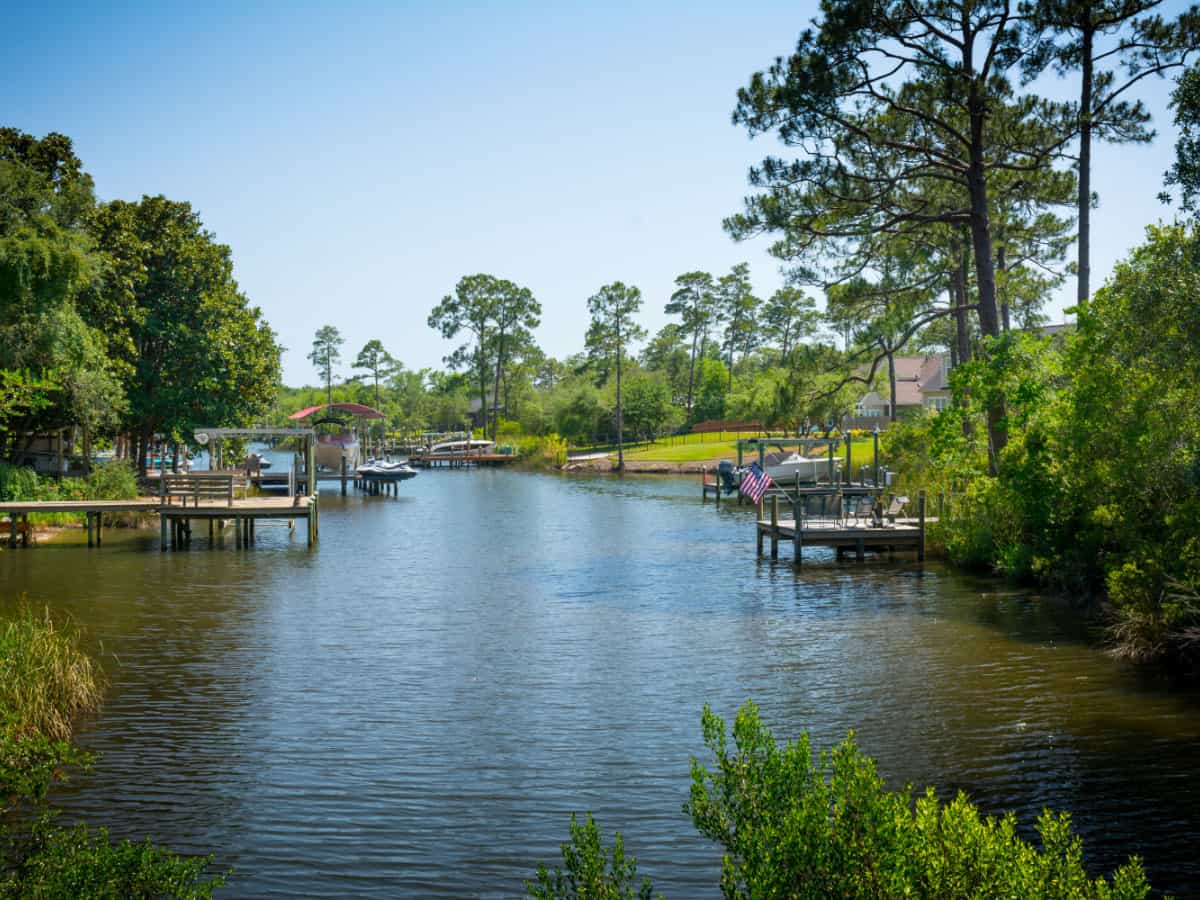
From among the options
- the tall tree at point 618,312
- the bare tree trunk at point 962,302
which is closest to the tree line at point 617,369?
the tall tree at point 618,312

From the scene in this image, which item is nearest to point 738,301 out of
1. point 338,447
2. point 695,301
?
point 695,301

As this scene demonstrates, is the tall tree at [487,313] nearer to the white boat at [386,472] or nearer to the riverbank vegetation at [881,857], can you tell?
the white boat at [386,472]

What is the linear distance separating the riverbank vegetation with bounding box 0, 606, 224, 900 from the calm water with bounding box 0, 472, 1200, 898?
508 mm

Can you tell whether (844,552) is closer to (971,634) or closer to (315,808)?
(971,634)

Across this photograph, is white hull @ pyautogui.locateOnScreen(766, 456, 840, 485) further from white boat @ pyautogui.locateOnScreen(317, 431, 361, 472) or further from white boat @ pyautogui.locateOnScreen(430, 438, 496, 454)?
white boat @ pyautogui.locateOnScreen(430, 438, 496, 454)

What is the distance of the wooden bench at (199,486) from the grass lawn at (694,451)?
3725 centimetres

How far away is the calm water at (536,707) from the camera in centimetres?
941

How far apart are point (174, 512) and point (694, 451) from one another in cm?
5254

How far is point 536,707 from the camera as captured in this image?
13766 millimetres

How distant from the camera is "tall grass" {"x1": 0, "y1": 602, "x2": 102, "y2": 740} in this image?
1135cm

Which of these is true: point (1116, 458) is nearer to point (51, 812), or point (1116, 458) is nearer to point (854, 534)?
point (854, 534)

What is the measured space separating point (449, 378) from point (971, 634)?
417 ft

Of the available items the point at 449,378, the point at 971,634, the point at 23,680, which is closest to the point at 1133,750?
the point at 971,634

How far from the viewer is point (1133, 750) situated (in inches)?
451
